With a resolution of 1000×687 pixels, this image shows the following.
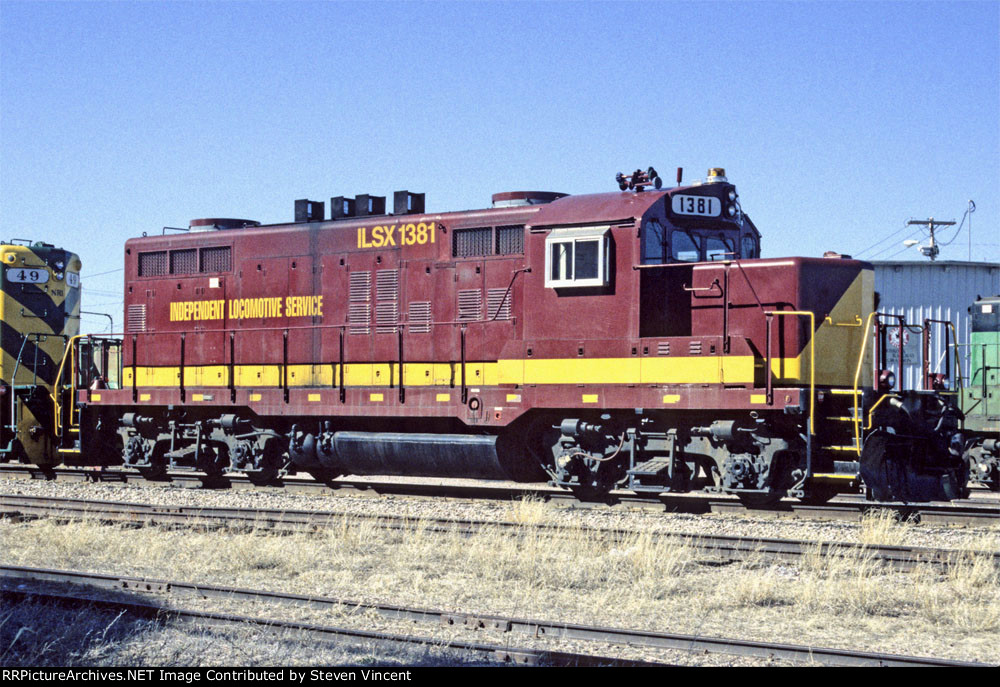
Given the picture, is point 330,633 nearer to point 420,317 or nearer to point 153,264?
point 420,317

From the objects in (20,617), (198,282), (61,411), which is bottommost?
(20,617)

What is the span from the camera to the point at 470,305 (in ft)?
45.0

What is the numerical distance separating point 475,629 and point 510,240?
708 cm

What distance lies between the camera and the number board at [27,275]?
18.8 metres

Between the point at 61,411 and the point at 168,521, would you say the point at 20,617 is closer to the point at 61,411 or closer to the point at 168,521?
the point at 168,521

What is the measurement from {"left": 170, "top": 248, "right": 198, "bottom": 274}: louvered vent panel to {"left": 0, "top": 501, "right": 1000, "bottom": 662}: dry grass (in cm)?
532

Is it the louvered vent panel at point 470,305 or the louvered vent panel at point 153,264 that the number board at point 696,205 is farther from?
the louvered vent panel at point 153,264

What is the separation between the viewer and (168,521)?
478 inches

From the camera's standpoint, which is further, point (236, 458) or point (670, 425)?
point (236, 458)

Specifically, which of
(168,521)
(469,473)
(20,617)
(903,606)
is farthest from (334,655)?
(469,473)

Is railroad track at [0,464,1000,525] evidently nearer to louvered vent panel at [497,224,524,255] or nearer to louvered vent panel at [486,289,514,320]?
louvered vent panel at [486,289,514,320]

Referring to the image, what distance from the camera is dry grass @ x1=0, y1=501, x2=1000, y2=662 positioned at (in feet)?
24.4

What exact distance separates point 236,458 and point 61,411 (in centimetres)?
342

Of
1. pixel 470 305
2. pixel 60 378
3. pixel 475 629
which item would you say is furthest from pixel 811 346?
pixel 60 378
